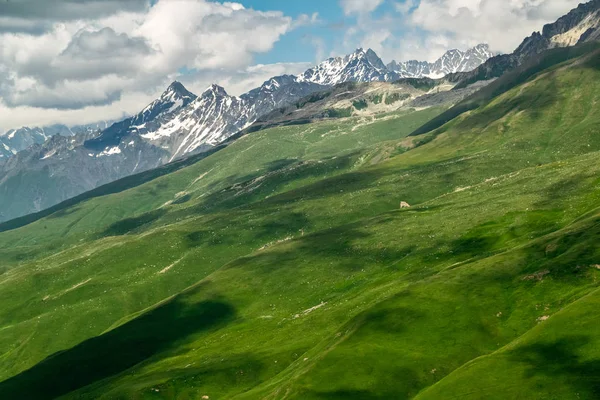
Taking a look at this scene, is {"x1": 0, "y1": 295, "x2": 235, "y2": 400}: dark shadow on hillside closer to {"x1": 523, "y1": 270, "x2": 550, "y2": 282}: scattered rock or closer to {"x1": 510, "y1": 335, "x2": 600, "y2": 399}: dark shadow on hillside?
{"x1": 523, "y1": 270, "x2": 550, "y2": 282}: scattered rock

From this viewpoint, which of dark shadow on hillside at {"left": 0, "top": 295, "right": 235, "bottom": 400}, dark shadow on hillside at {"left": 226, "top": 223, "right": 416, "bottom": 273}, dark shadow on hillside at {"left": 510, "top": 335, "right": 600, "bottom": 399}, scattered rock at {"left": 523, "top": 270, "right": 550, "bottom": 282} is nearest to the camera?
dark shadow on hillside at {"left": 510, "top": 335, "right": 600, "bottom": 399}

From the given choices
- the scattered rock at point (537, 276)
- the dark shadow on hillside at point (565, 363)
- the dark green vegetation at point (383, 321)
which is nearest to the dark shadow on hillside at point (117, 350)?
the dark green vegetation at point (383, 321)

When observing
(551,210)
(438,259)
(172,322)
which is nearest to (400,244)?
(438,259)

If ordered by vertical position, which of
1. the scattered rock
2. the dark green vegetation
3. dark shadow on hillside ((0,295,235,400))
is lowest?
dark shadow on hillside ((0,295,235,400))

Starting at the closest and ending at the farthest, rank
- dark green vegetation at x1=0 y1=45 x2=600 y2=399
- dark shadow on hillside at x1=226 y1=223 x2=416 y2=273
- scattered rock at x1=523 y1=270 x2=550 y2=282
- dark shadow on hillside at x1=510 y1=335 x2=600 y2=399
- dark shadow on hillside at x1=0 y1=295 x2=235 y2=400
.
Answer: dark shadow on hillside at x1=510 y1=335 x2=600 y2=399 → dark green vegetation at x1=0 y1=45 x2=600 y2=399 → scattered rock at x1=523 y1=270 x2=550 y2=282 → dark shadow on hillside at x1=0 y1=295 x2=235 y2=400 → dark shadow on hillside at x1=226 y1=223 x2=416 y2=273

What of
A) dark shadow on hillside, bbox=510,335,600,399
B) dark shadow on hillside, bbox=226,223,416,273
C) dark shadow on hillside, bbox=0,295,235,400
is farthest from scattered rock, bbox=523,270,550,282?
dark shadow on hillside, bbox=0,295,235,400

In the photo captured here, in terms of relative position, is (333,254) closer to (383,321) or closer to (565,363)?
(383,321)

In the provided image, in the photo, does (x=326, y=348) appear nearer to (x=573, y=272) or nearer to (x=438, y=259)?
(x=573, y=272)

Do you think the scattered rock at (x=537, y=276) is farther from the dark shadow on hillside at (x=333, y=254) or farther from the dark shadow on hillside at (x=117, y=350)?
the dark shadow on hillside at (x=117, y=350)
